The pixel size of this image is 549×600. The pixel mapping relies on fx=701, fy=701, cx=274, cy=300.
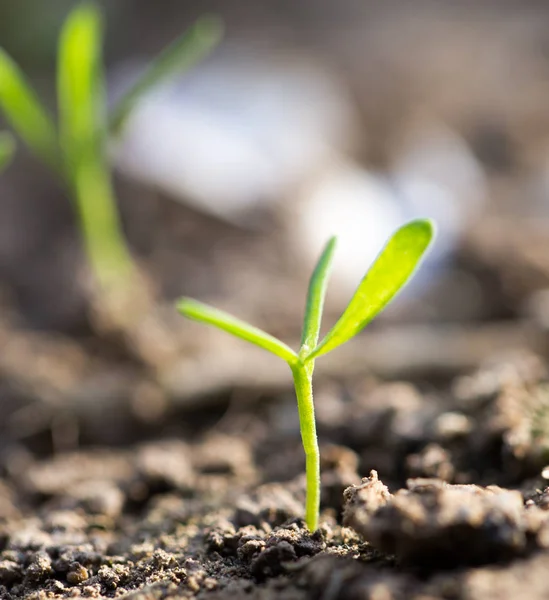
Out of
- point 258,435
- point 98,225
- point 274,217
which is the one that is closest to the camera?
point 258,435

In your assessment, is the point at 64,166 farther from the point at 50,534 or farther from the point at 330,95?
the point at 330,95

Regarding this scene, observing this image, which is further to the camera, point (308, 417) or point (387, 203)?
point (387, 203)

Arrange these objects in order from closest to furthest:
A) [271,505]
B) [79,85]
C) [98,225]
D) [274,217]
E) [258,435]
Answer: [271,505]
[258,435]
[79,85]
[98,225]
[274,217]

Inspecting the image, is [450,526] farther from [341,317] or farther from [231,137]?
[231,137]

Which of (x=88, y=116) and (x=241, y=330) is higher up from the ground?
(x=88, y=116)

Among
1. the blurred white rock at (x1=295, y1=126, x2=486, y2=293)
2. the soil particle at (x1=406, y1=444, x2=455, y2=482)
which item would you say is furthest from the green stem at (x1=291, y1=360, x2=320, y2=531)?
the blurred white rock at (x1=295, y1=126, x2=486, y2=293)

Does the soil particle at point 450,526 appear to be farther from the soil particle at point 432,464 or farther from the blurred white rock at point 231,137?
the blurred white rock at point 231,137

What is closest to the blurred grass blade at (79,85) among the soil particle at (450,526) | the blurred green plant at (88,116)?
the blurred green plant at (88,116)

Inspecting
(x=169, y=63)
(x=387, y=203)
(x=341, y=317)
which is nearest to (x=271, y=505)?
(x=341, y=317)
